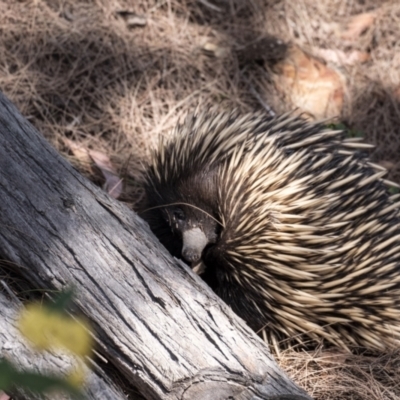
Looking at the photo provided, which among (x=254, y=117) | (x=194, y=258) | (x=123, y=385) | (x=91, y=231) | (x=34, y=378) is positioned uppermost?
(x=34, y=378)

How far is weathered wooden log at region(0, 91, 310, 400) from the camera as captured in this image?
2.27 meters

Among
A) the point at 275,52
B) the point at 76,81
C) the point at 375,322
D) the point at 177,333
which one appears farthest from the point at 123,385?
the point at 275,52

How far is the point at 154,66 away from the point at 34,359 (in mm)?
3123

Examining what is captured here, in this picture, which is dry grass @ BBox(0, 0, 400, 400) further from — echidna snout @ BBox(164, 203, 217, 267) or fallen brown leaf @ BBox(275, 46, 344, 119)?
echidna snout @ BBox(164, 203, 217, 267)

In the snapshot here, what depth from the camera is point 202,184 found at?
10.2 feet

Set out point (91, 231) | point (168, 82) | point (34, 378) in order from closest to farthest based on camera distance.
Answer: point (34, 378)
point (91, 231)
point (168, 82)

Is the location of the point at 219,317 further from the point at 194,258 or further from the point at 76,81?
the point at 76,81

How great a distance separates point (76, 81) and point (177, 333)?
8.63 ft

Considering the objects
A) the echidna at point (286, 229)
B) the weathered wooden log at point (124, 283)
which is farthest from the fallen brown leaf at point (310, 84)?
the weathered wooden log at point (124, 283)

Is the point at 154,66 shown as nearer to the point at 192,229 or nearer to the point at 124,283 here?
the point at 192,229

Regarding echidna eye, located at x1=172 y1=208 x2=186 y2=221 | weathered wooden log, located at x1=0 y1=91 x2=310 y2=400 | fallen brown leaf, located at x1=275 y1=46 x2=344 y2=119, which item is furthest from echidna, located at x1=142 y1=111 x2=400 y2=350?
fallen brown leaf, located at x1=275 y1=46 x2=344 y2=119

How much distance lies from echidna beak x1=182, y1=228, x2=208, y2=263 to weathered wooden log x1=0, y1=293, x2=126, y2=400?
88 cm

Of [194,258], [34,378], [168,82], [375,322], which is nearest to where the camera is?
[34,378]

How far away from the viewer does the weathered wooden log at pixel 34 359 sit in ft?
6.72
